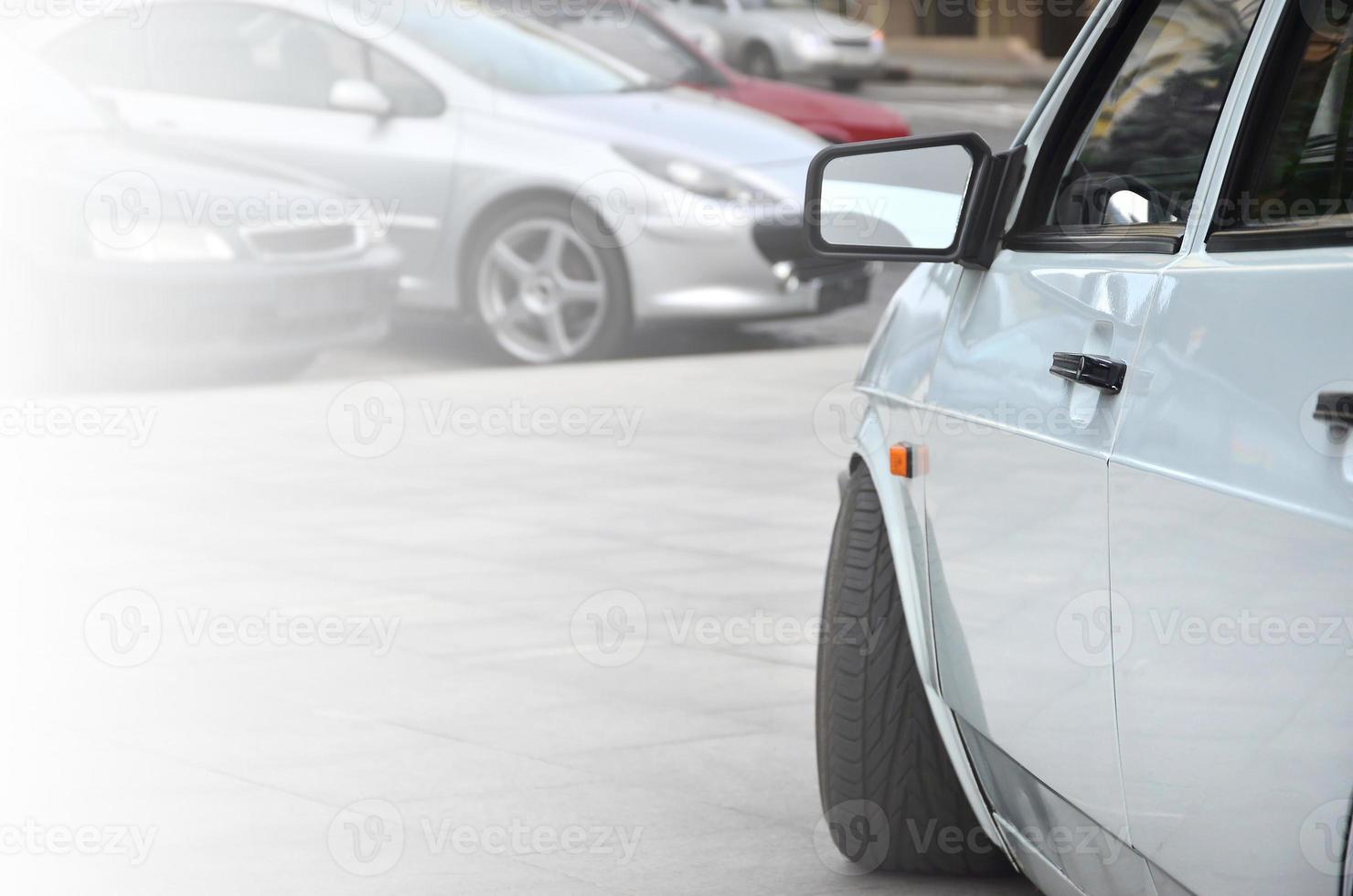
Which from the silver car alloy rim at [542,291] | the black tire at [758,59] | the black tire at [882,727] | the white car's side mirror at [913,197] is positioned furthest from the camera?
the black tire at [758,59]

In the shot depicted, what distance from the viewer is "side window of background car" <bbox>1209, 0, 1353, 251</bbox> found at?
2.21m

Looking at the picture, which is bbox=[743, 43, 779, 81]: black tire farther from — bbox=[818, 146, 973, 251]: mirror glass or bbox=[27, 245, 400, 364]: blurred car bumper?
bbox=[818, 146, 973, 251]: mirror glass

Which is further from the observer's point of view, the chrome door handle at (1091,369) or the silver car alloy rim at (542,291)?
the silver car alloy rim at (542,291)

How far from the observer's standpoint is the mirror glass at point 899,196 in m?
3.03

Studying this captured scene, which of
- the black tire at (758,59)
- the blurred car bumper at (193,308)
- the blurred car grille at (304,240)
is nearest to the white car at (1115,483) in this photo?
the blurred car bumper at (193,308)

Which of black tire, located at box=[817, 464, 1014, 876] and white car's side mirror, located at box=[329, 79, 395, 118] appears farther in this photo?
white car's side mirror, located at box=[329, 79, 395, 118]

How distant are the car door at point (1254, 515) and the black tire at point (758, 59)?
2535cm

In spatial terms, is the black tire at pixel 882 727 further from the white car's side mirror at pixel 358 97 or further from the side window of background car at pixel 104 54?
the side window of background car at pixel 104 54

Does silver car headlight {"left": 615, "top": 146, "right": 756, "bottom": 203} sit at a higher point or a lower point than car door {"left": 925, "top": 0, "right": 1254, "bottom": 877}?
lower

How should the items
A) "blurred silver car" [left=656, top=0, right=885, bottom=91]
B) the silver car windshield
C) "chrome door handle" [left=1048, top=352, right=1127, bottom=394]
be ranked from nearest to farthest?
"chrome door handle" [left=1048, top=352, right=1127, bottom=394] < the silver car windshield < "blurred silver car" [left=656, top=0, right=885, bottom=91]

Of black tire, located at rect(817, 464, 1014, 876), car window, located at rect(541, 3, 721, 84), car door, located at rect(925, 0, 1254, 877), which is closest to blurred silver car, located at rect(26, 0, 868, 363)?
car window, located at rect(541, 3, 721, 84)

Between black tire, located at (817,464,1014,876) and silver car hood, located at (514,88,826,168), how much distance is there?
267 inches

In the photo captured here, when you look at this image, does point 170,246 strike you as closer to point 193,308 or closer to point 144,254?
point 144,254

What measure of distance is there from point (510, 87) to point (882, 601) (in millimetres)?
7482
